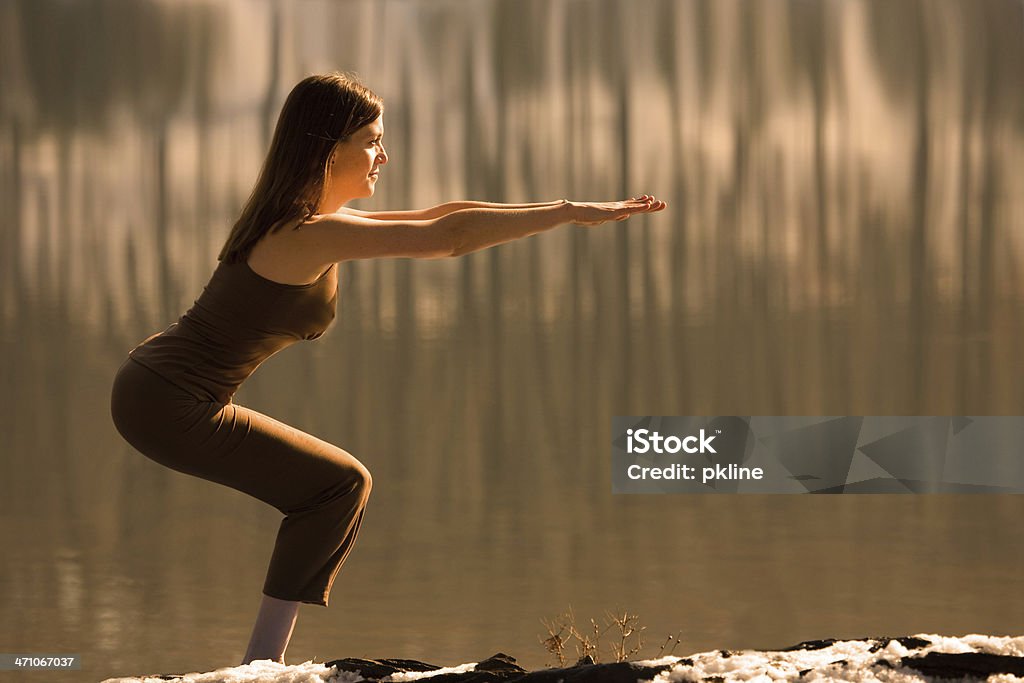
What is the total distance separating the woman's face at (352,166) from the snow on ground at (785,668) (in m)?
0.80

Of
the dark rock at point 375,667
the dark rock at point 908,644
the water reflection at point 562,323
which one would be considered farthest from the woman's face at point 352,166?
the water reflection at point 562,323

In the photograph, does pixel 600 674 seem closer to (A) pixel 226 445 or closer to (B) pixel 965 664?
(B) pixel 965 664

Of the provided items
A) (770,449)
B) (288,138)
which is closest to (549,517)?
(770,449)

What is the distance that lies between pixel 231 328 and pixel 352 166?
1.19 ft

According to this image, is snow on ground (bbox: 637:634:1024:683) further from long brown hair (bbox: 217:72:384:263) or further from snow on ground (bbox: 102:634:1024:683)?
long brown hair (bbox: 217:72:384:263)

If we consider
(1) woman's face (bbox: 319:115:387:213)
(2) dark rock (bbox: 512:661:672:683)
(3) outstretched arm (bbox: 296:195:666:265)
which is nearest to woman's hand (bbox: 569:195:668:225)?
(3) outstretched arm (bbox: 296:195:666:265)

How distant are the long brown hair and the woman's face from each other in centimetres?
2

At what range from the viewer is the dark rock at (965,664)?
160cm

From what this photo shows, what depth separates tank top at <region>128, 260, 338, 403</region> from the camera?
1946 mm

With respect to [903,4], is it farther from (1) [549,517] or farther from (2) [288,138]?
(2) [288,138]

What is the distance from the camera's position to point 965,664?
1.62 metres

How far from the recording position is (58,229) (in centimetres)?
362

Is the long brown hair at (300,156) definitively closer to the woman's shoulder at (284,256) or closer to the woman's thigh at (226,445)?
the woman's shoulder at (284,256)

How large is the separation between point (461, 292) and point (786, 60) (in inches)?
48.4
